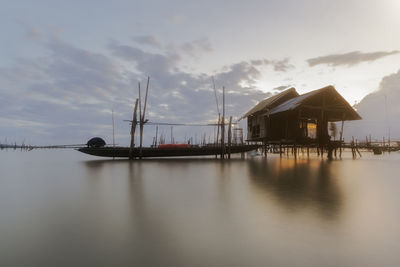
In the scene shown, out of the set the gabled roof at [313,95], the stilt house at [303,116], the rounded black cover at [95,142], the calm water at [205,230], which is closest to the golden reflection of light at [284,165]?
the stilt house at [303,116]

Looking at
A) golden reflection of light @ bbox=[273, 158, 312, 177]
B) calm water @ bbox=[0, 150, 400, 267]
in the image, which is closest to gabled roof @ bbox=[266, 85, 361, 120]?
golden reflection of light @ bbox=[273, 158, 312, 177]

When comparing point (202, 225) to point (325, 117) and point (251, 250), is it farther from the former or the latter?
point (325, 117)

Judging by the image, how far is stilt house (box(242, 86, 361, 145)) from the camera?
26.9 metres

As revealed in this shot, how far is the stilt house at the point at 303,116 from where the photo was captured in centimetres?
2686

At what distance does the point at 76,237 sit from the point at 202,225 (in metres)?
2.74

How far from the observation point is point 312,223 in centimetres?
557

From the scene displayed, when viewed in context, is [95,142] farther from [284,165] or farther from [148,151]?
[284,165]

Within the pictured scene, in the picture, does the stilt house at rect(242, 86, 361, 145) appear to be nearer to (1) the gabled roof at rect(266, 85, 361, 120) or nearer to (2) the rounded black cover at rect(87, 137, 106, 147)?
(1) the gabled roof at rect(266, 85, 361, 120)

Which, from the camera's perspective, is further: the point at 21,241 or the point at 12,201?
the point at 12,201

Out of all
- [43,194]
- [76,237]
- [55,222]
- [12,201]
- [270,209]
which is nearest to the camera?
[76,237]

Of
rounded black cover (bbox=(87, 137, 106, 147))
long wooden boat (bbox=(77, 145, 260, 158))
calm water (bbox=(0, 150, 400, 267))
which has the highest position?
rounded black cover (bbox=(87, 137, 106, 147))

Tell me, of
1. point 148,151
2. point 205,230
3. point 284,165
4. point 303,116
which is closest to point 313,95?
point 303,116

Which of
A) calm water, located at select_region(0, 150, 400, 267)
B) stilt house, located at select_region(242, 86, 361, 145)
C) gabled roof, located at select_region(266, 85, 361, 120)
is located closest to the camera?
calm water, located at select_region(0, 150, 400, 267)

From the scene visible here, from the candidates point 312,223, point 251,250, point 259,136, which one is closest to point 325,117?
point 259,136
